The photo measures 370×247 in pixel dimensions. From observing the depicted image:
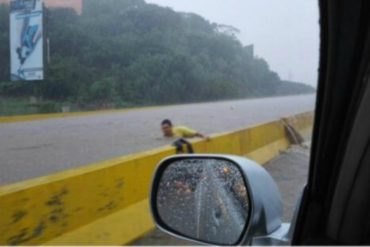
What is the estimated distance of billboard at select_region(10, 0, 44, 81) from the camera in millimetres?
8648

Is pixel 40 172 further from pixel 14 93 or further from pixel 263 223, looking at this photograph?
pixel 263 223

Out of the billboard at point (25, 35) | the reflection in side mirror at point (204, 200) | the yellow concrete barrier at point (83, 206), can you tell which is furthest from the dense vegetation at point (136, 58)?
the yellow concrete barrier at point (83, 206)

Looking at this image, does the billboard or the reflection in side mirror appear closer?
the reflection in side mirror

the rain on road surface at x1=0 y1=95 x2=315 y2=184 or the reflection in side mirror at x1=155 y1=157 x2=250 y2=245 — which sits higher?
the reflection in side mirror at x1=155 y1=157 x2=250 y2=245

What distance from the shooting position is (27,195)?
11.9 ft

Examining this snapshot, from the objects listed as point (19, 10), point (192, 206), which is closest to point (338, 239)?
point (192, 206)

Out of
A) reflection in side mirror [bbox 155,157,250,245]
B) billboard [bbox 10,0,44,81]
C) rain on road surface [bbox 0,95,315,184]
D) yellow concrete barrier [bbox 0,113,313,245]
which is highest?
billboard [bbox 10,0,44,81]

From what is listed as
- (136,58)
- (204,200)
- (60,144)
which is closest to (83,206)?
(204,200)

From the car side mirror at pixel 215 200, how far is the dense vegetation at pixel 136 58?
0.70m

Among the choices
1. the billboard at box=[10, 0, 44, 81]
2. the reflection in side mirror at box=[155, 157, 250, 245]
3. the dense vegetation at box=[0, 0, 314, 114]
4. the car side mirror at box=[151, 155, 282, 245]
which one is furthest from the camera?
the billboard at box=[10, 0, 44, 81]

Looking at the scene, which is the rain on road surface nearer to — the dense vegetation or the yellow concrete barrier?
the dense vegetation

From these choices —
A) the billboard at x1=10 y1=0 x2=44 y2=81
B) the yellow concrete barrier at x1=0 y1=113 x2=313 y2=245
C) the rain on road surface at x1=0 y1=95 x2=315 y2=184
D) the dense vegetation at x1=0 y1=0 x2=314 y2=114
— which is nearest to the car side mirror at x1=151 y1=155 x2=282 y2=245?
the dense vegetation at x1=0 y1=0 x2=314 y2=114

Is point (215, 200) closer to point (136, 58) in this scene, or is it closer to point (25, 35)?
point (136, 58)

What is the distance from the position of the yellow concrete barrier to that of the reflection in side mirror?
1.62 m
